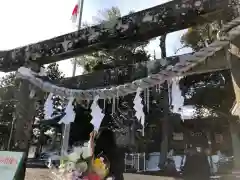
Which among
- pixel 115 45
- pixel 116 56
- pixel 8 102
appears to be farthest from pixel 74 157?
pixel 116 56

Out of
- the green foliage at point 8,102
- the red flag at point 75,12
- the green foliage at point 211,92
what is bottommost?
the green foliage at point 8,102

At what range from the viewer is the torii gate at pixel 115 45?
1.63m

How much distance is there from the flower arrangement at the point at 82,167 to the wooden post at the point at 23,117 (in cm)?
86

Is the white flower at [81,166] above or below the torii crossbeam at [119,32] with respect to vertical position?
below

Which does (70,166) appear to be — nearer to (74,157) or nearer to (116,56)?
(74,157)

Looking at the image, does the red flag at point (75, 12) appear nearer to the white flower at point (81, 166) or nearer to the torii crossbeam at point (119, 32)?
the torii crossbeam at point (119, 32)

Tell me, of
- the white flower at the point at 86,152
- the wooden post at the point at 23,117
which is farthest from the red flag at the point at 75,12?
→ the white flower at the point at 86,152

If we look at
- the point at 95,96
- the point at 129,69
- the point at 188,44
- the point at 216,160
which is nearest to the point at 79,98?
the point at 95,96

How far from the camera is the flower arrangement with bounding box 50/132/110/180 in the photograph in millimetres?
1669

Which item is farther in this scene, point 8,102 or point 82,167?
point 8,102

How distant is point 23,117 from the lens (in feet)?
8.50

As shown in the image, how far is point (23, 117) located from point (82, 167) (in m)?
1.19

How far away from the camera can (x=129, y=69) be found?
7.39 ft

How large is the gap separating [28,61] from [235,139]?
2.86m
